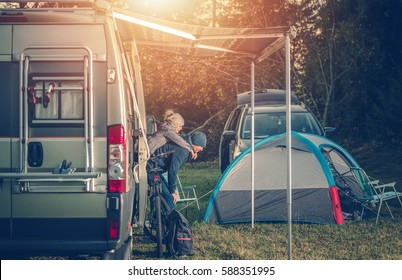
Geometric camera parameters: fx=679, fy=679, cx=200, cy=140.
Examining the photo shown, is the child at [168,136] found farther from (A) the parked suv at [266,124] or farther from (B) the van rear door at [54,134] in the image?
(A) the parked suv at [266,124]

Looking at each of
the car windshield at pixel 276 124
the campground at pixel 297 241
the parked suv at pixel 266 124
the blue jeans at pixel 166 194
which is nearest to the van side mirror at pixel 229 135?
the parked suv at pixel 266 124

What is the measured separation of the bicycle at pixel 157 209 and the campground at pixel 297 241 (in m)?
0.21

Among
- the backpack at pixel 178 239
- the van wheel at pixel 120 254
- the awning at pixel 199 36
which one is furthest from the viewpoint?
the backpack at pixel 178 239

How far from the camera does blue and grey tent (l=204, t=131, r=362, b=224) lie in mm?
9281

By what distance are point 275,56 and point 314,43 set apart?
1582 millimetres

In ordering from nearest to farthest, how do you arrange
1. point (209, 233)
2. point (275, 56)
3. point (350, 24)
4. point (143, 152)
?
point (143, 152) → point (209, 233) → point (350, 24) → point (275, 56)

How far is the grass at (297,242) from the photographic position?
7.49 metres

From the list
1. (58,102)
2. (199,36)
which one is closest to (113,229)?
(58,102)

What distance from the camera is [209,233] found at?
28.7ft

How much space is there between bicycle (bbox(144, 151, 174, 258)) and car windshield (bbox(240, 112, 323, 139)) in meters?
4.92

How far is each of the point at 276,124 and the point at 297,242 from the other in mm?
5033

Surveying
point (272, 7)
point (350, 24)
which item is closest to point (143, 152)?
point (350, 24)

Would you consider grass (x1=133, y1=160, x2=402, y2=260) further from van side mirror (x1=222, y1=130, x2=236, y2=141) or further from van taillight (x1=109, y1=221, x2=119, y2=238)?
van side mirror (x1=222, y1=130, x2=236, y2=141)

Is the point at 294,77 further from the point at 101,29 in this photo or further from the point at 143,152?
the point at 101,29
